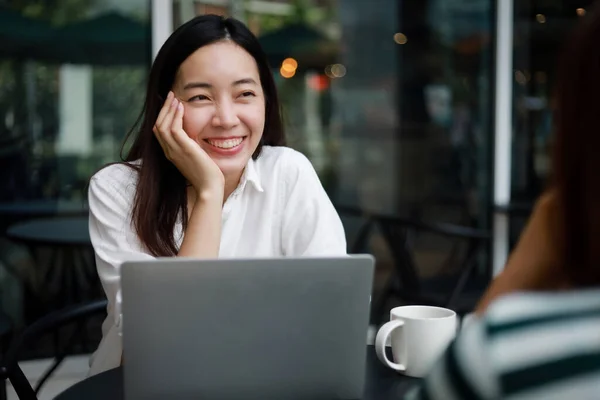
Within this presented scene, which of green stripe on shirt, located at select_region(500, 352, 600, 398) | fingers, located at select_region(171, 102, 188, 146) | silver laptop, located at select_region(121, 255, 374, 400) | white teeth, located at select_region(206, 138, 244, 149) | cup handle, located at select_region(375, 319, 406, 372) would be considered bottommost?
cup handle, located at select_region(375, 319, 406, 372)

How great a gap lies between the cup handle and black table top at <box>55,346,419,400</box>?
0.09 feet

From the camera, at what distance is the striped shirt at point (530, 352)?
64 centimetres

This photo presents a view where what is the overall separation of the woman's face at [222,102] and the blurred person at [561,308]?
1.21 metres

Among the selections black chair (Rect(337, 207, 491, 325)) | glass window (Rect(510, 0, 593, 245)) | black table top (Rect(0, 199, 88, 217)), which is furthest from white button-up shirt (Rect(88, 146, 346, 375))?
glass window (Rect(510, 0, 593, 245))

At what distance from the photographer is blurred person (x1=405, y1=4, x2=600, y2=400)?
65cm

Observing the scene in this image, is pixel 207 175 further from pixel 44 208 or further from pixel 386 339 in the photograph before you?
pixel 44 208

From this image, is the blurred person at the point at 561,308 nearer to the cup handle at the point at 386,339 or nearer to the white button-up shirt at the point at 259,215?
the cup handle at the point at 386,339

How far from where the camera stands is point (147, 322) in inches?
41.7

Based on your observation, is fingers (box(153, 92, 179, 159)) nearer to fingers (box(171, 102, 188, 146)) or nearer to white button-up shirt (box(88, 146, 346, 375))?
fingers (box(171, 102, 188, 146))

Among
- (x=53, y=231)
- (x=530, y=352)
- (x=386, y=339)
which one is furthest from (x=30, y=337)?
(x=53, y=231)

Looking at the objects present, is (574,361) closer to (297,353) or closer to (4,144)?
(297,353)

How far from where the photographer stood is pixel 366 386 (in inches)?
53.2

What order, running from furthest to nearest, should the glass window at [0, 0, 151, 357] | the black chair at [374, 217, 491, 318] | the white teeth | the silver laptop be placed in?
the glass window at [0, 0, 151, 357] < the black chair at [374, 217, 491, 318] < the white teeth < the silver laptop

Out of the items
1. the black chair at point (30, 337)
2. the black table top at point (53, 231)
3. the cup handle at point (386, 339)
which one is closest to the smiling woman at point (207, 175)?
the black chair at point (30, 337)
